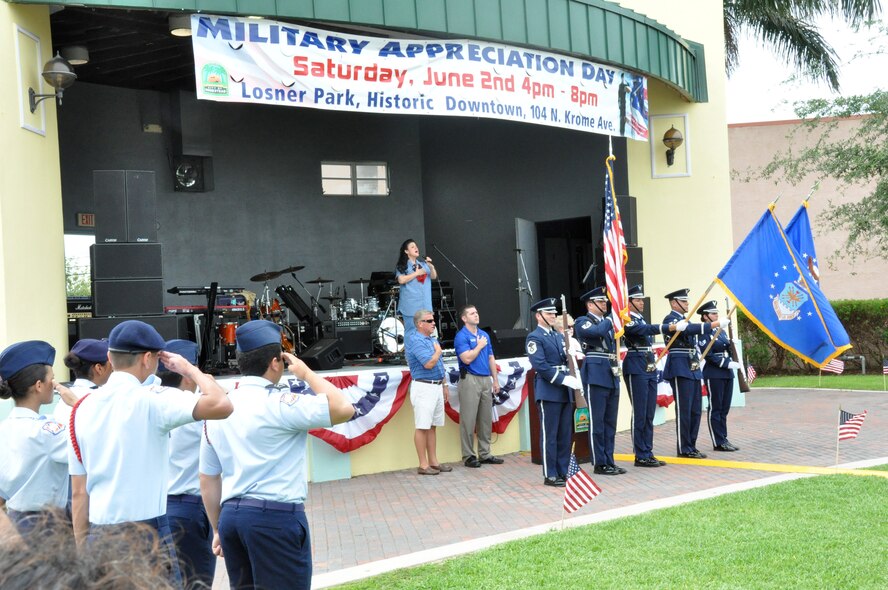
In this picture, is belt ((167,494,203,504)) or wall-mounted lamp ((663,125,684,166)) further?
wall-mounted lamp ((663,125,684,166))

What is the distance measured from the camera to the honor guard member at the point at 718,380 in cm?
1200

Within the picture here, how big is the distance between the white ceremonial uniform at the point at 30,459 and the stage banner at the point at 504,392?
798 cm

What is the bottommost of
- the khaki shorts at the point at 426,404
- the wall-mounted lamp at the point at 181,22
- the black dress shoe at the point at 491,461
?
the black dress shoe at the point at 491,461

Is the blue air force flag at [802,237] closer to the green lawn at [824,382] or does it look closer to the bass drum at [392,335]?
the bass drum at [392,335]

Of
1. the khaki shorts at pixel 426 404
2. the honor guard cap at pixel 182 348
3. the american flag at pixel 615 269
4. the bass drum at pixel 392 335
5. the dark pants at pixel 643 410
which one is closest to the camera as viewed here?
the honor guard cap at pixel 182 348

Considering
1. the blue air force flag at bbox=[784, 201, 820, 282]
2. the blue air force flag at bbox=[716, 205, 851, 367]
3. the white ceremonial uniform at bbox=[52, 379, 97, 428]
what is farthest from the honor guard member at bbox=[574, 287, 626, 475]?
the white ceremonial uniform at bbox=[52, 379, 97, 428]

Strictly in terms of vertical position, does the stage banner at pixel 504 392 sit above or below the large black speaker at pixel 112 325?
below

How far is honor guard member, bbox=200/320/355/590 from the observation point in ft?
13.4

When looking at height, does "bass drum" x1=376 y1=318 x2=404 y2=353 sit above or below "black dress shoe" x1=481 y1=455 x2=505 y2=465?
above

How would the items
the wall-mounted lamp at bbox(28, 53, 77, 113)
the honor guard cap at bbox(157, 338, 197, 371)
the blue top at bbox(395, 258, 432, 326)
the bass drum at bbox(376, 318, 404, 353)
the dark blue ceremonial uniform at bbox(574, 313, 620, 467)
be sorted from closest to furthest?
the honor guard cap at bbox(157, 338, 197, 371) → the wall-mounted lamp at bbox(28, 53, 77, 113) → the dark blue ceremonial uniform at bbox(574, 313, 620, 467) → the blue top at bbox(395, 258, 432, 326) → the bass drum at bbox(376, 318, 404, 353)

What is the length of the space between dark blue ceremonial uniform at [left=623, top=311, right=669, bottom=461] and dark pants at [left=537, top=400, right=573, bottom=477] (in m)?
1.08

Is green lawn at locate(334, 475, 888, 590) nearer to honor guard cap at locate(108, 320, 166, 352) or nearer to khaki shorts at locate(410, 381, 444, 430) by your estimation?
honor guard cap at locate(108, 320, 166, 352)

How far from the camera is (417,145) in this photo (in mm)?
19781

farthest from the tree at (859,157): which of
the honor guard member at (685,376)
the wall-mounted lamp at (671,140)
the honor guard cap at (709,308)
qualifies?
the honor guard member at (685,376)
